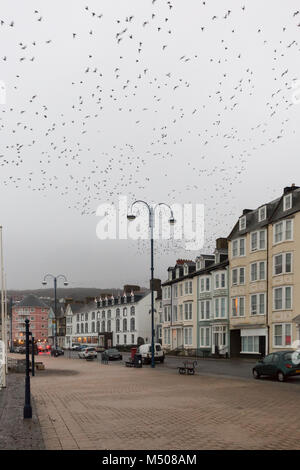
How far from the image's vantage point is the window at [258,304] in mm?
46594

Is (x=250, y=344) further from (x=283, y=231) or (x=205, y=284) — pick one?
(x=283, y=231)

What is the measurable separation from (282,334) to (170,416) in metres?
31.2

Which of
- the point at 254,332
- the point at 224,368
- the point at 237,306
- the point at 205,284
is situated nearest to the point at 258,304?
the point at 254,332

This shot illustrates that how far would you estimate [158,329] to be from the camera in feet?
260

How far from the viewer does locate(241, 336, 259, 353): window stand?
156ft

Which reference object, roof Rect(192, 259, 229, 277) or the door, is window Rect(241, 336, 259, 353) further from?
the door

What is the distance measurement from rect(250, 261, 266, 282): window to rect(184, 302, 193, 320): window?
14.3m

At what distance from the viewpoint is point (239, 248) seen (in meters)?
50.8

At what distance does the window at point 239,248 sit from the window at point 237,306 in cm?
435

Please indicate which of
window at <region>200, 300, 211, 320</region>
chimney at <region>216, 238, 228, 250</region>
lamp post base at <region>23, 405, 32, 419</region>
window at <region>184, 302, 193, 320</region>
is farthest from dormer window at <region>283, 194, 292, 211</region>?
lamp post base at <region>23, 405, 32, 419</region>

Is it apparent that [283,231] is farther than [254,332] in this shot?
No

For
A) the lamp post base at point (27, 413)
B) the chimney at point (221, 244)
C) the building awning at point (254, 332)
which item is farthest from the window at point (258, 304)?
the lamp post base at point (27, 413)

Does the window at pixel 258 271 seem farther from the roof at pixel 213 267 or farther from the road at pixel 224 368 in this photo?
the road at pixel 224 368

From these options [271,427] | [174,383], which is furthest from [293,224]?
[271,427]
